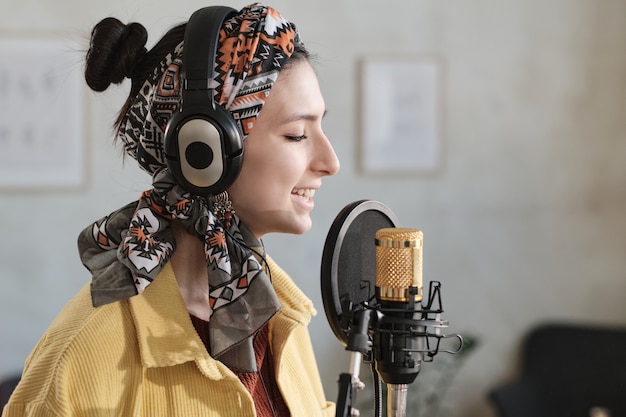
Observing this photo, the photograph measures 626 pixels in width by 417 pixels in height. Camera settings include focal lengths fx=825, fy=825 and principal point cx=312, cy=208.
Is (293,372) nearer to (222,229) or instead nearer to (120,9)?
(222,229)

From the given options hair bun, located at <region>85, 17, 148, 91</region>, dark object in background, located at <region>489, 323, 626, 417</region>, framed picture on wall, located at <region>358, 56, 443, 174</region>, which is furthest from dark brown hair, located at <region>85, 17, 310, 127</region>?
dark object in background, located at <region>489, 323, 626, 417</region>

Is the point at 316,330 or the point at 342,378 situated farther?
the point at 316,330

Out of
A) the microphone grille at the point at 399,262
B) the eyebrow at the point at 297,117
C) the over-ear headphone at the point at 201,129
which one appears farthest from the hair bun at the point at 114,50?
the microphone grille at the point at 399,262

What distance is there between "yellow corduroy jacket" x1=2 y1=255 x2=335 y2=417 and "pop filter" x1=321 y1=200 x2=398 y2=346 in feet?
0.88

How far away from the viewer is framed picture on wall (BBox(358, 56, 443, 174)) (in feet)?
12.0

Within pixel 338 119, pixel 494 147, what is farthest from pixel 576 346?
pixel 338 119

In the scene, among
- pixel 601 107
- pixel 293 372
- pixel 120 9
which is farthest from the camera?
pixel 601 107

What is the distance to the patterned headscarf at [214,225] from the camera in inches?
47.7

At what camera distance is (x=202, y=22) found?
1201mm

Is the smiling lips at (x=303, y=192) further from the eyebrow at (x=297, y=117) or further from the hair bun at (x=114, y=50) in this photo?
the hair bun at (x=114, y=50)

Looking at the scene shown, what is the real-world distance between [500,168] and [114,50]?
2.79 metres

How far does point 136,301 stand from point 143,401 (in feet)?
0.48

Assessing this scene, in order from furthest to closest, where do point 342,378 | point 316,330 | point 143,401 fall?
point 316,330 < point 143,401 < point 342,378

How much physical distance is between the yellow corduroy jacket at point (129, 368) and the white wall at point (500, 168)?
2302mm
